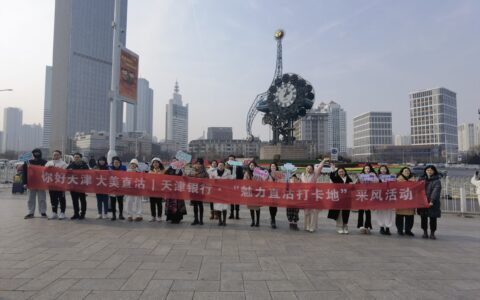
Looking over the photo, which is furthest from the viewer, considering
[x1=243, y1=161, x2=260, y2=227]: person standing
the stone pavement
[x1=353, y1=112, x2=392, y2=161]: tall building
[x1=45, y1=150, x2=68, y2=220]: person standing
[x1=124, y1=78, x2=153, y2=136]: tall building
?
[x1=124, y1=78, x2=153, y2=136]: tall building

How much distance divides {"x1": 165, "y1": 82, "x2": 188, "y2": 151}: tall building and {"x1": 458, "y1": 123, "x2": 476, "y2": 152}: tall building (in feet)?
429

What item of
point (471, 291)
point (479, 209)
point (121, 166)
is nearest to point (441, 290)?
point (471, 291)

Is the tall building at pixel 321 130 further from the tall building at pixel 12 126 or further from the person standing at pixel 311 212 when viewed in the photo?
the tall building at pixel 12 126

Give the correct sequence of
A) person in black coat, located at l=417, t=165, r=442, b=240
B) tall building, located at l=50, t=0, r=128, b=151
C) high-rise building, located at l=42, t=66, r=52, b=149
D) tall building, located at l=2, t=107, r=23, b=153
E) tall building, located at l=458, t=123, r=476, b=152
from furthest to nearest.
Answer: tall building, located at l=458, t=123, r=476, b=152, tall building, located at l=2, t=107, r=23, b=153, high-rise building, located at l=42, t=66, r=52, b=149, tall building, located at l=50, t=0, r=128, b=151, person in black coat, located at l=417, t=165, r=442, b=240

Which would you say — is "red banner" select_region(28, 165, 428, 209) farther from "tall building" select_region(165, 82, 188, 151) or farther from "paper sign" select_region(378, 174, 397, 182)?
"tall building" select_region(165, 82, 188, 151)

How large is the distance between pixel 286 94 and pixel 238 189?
3763cm

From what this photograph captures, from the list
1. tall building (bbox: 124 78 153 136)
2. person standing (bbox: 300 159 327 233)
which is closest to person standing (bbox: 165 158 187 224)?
person standing (bbox: 300 159 327 233)

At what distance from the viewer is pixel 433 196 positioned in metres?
8.02

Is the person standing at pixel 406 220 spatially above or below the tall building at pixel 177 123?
below

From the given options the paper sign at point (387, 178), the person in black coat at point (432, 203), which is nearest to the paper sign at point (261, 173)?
the paper sign at point (387, 178)

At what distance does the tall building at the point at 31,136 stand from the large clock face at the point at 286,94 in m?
122

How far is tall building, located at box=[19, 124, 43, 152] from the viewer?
13088cm

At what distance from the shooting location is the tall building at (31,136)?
130875 mm

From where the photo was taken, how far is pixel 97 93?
284 ft
